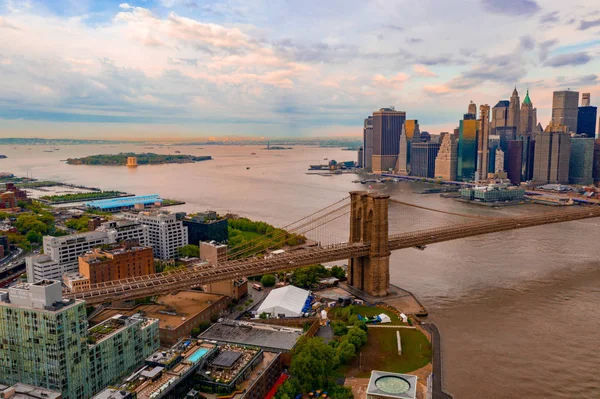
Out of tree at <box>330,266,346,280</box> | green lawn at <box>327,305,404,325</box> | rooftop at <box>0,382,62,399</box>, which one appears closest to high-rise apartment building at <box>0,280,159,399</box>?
rooftop at <box>0,382,62,399</box>

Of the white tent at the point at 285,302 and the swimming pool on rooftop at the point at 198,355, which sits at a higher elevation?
the swimming pool on rooftop at the point at 198,355

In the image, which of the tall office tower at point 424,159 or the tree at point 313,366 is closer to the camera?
the tree at point 313,366

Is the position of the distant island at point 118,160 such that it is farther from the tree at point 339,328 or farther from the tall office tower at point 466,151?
the tree at point 339,328

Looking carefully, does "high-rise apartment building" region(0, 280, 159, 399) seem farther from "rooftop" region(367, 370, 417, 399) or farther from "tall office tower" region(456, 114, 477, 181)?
"tall office tower" region(456, 114, 477, 181)

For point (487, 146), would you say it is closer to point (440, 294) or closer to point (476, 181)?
point (476, 181)

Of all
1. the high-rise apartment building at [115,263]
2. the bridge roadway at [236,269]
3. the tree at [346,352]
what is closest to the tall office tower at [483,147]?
the bridge roadway at [236,269]

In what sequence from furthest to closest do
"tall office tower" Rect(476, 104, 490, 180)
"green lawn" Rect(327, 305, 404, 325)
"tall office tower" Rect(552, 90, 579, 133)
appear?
1. "tall office tower" Rect(552, 90, 579, 133)
2. "tall office tower" Rect(476, 104, 490, 180)
3. "green lawn" Rect(327, 305, 404, 325)

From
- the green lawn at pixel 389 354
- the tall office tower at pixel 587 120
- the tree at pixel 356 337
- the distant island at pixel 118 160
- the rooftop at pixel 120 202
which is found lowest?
the green lawn at pixel 389 354
